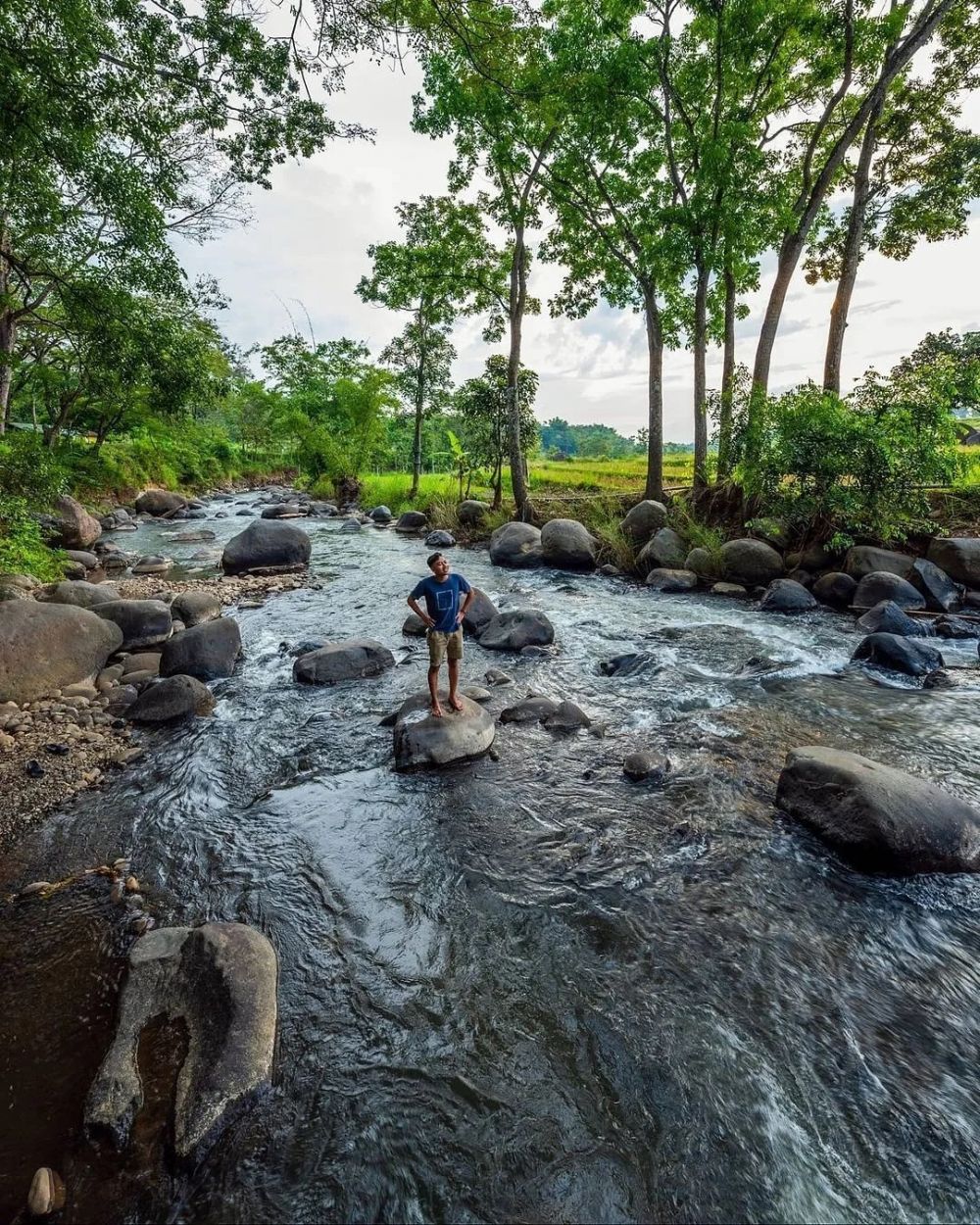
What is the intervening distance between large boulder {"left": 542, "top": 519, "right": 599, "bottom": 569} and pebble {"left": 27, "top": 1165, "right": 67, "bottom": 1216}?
48.3 feet

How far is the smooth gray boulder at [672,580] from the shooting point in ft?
43.9

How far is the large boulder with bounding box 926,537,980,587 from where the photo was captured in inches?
417

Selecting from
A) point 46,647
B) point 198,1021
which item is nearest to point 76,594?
point 46,647

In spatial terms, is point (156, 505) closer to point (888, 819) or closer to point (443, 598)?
point (443, 598)

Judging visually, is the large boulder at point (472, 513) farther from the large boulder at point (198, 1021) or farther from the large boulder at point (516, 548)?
the large boulder at point (198, 1021)

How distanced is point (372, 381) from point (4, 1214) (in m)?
32.1

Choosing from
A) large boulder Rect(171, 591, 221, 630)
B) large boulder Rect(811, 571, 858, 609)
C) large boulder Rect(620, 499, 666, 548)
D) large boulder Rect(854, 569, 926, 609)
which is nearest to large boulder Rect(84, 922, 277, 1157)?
large boulder Rect(171, 591, 221, 630)

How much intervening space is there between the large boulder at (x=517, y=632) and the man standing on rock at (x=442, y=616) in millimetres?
3111

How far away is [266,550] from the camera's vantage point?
15523mm

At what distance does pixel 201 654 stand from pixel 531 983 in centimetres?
666

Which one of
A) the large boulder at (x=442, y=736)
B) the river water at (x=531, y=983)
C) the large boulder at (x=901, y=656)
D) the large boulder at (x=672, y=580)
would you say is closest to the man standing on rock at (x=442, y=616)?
the large boulder at (x=442, y=736)

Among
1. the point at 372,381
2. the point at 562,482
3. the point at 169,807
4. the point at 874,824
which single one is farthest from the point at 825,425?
the point at 372,381

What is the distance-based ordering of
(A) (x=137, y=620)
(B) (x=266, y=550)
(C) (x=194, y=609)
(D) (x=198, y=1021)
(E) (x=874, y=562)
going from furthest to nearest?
(B) (x=266, y=550) < (E) (x=874, y=562) < (C) (x=194, y=609) < (A) (x=137, y=620) < (D) (x=198, y=1021)

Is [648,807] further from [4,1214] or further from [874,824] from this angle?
[4,1214]
